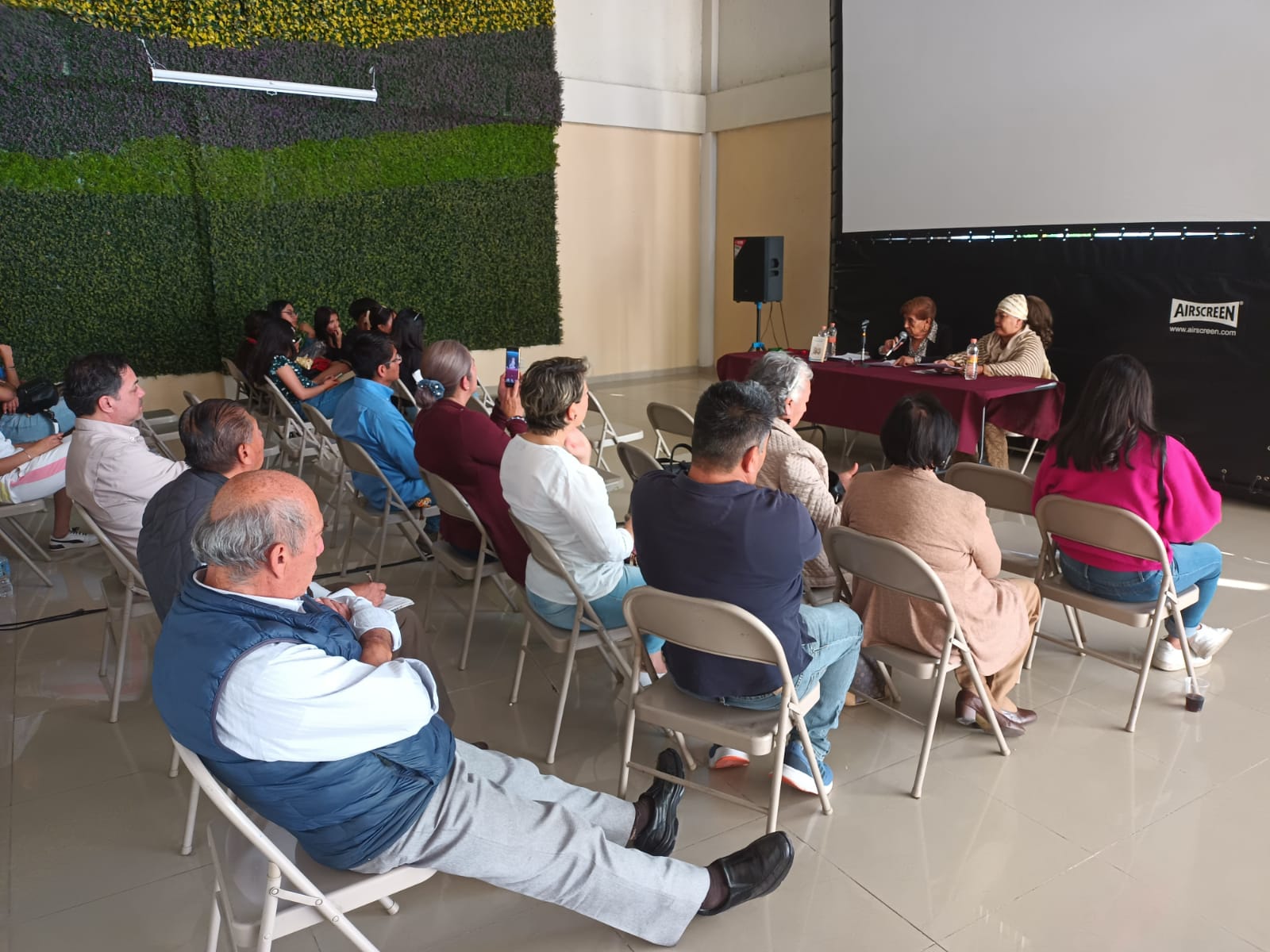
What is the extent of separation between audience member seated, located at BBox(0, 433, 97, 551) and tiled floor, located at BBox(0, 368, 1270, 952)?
958 mm

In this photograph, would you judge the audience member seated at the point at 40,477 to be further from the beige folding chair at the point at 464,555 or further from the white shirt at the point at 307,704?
Answer: the white shirt at the point at 307,704

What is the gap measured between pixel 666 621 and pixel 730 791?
77 cm

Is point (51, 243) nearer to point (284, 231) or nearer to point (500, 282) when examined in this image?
point (284, 231)

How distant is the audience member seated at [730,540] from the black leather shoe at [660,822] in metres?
0.24

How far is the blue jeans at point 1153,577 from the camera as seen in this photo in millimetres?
2727

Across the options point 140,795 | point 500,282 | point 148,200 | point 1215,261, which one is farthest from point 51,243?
Answer: point 1215,261

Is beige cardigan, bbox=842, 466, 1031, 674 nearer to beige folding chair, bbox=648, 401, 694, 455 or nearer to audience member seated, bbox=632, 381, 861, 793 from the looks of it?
audience member seated, bbox=632, 381, 861, 793

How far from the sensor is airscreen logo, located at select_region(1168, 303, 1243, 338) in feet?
16.8

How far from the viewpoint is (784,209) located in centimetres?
934

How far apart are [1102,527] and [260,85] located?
7.42m

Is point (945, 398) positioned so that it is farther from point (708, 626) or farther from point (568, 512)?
point (708, 626)

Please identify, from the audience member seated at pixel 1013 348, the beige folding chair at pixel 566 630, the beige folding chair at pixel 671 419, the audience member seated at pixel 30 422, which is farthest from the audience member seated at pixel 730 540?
the audience member seated at pixel 30 422

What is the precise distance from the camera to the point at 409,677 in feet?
5.30

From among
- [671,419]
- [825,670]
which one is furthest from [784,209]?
[825,670]
